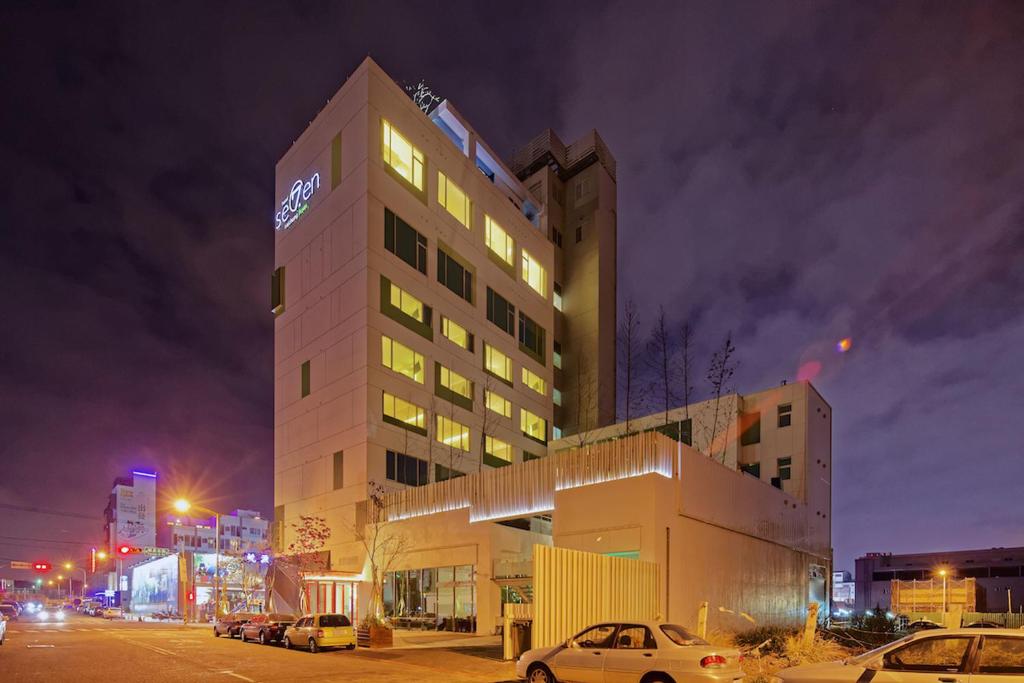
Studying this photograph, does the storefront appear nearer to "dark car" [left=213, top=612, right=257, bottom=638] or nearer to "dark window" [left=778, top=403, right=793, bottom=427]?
"dark car" [left=213, top=612, right=257, bottom=638]

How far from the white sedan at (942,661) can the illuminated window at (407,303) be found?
34.1 m

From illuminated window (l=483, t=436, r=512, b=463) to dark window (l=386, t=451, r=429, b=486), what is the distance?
24.7 ft

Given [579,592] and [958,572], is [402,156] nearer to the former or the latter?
[579,592]

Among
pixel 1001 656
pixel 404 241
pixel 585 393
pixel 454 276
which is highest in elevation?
pixel 404 241

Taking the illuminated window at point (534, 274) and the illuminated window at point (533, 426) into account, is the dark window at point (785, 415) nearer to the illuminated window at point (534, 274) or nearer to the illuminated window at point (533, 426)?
the illuminated window at point (533, 426)

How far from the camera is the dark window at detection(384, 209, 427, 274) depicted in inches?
1596

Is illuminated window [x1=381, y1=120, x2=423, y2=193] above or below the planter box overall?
above

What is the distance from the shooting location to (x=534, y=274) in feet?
188

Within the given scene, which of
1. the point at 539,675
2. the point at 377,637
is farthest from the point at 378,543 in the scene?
the point at 539,675

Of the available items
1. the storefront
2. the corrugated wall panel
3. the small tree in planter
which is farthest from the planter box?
the corrugated wall panel

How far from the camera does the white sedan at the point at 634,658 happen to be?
442 inches

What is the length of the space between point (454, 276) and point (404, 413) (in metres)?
10.8

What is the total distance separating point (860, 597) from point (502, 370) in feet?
197

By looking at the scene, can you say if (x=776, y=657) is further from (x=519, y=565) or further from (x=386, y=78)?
(x=386, y=78)
